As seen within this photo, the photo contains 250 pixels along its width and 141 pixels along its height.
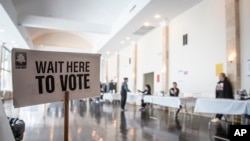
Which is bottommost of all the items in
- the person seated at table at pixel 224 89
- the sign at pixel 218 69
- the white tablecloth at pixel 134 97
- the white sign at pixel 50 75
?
the white tablecloth at pixel 134 97

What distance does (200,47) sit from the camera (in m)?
8.11

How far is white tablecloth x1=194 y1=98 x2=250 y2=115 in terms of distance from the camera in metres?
4.28

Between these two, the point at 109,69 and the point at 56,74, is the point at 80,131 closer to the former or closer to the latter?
the point at 56,74

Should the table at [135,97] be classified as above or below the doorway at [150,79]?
below

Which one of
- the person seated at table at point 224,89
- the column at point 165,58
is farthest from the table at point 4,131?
the column at point 165,58

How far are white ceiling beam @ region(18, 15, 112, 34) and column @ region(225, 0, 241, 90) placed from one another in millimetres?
7917

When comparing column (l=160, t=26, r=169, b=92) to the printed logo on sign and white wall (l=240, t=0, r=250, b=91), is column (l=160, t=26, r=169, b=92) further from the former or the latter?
the printed logo on sign

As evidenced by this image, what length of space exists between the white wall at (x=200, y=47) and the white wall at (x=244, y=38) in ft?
2.03

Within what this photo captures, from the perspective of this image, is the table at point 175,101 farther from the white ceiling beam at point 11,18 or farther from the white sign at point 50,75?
the white ceiling beam at point 11,18

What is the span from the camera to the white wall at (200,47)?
725cm

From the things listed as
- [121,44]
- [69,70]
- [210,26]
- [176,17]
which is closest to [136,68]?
[121,44]

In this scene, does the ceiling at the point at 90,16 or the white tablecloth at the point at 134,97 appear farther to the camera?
the white tablecloth at the point at 134,97

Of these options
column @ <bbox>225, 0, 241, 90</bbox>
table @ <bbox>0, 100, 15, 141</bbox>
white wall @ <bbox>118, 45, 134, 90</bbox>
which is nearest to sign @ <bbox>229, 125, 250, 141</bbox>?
table @ <bbox>0, 100, 15, 141</bbox>

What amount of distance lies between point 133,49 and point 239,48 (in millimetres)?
8598
